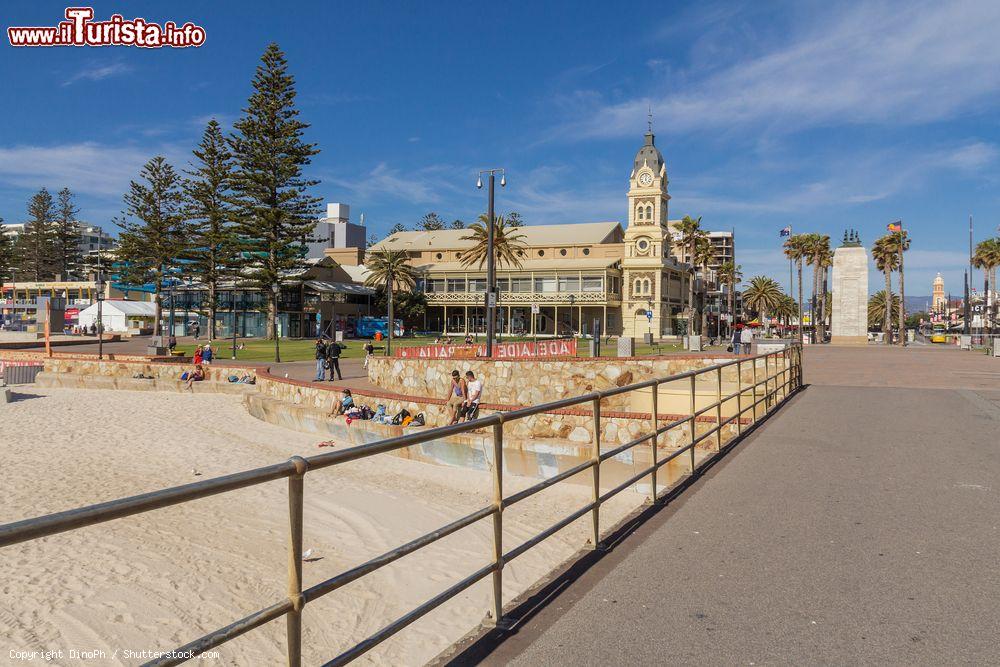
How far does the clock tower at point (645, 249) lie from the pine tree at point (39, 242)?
283ft

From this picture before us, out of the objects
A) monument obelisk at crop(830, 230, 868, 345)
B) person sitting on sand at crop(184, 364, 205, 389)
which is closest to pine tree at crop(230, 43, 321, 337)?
person sitting on sand at crop(184, 364, 205, 389)

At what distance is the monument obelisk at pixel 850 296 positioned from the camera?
5734cm

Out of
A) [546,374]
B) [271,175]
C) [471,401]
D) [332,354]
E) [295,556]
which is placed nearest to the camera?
[295,556]

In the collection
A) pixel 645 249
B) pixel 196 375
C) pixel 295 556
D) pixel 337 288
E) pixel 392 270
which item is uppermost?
pixel 645 249

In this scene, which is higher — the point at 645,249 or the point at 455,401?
the point at 645,249

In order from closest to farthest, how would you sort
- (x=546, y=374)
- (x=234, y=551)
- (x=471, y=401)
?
(x=234, y=551) → (x=471, y=401) → (x=546, y=374)

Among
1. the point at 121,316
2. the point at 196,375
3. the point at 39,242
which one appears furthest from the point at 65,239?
→ the point at 196,375

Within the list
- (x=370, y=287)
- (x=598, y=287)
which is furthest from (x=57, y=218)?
(x=598, y=287)

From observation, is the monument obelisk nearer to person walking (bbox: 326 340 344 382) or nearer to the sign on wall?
the sign on wall

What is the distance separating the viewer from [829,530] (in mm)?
5641

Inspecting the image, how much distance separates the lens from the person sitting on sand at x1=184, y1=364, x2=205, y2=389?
2736 cm

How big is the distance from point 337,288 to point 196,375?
4213 centimetres

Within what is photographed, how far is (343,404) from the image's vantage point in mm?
18125

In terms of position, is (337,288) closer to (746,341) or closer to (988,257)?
(746,341)
